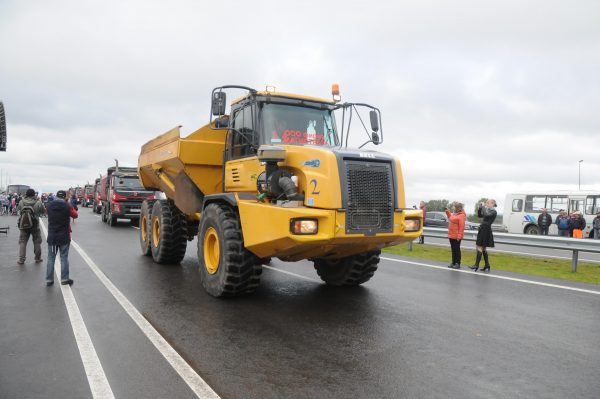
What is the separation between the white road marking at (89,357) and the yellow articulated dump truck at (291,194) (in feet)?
6.40

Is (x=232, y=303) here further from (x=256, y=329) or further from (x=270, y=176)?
(x=270, y=176)

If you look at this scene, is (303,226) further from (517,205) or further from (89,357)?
(517,205)

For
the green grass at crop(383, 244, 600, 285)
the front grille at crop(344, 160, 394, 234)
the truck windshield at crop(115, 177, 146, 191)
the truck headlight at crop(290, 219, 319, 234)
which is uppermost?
the truck windshield at crop(115, 177, 146, 191)

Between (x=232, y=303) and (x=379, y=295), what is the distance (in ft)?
7.96

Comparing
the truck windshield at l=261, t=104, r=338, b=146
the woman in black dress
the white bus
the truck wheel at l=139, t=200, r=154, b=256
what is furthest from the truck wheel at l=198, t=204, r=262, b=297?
the white bus

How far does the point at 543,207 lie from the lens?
2608cm

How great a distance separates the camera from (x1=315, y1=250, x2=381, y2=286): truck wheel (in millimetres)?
8023

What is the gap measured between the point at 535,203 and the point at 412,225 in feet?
74.5

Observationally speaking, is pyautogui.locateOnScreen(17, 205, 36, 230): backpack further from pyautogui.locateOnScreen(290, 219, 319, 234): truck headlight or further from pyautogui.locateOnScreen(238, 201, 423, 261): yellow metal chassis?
pyautogui.locateOnScreen(290, 219, 319, 234): truck headlight

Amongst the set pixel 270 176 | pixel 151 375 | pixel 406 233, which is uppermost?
pixel 270 176

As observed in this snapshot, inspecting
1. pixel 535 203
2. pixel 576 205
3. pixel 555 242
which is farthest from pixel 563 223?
pixel 555 242

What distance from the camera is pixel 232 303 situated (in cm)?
691

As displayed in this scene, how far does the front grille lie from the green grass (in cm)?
608

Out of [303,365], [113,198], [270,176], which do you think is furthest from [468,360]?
[113,198]
